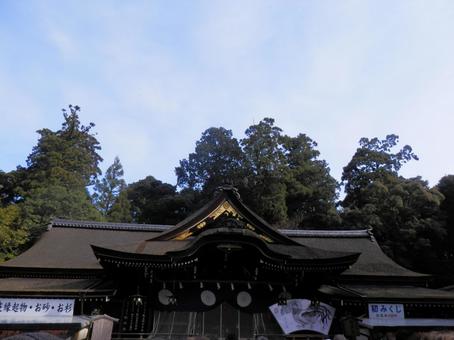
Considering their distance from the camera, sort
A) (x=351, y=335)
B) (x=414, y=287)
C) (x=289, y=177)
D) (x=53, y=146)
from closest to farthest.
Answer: (x=351, y=335), (x=414, y=287), (x=289, y=177), (x=53, y=146)

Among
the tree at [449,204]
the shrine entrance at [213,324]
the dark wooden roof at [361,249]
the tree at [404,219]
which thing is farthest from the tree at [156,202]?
the shrine entrance at [213,324]

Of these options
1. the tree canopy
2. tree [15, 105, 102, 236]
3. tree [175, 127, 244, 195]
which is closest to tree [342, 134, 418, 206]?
the tree canopy

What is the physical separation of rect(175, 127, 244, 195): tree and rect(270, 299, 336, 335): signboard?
26.6 meters

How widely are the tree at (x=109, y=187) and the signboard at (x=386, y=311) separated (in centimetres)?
3823

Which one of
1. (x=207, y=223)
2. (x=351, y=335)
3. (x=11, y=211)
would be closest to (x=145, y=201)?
(x=11, y=211)

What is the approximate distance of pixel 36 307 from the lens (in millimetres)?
11688

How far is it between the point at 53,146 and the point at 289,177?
25.5m

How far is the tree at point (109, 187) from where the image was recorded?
155ft

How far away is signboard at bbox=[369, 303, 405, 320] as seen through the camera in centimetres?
1185

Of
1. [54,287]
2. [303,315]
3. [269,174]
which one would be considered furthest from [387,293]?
[269,174]

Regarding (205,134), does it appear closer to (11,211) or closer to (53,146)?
(53,146)

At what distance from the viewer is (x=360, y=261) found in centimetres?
1554

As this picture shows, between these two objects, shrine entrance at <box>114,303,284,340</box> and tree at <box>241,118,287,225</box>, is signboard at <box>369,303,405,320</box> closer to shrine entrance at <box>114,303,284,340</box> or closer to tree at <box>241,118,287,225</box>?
shrine entrance at <box>114,303,284,340</box>

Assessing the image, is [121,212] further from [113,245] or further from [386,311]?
[386,311]
